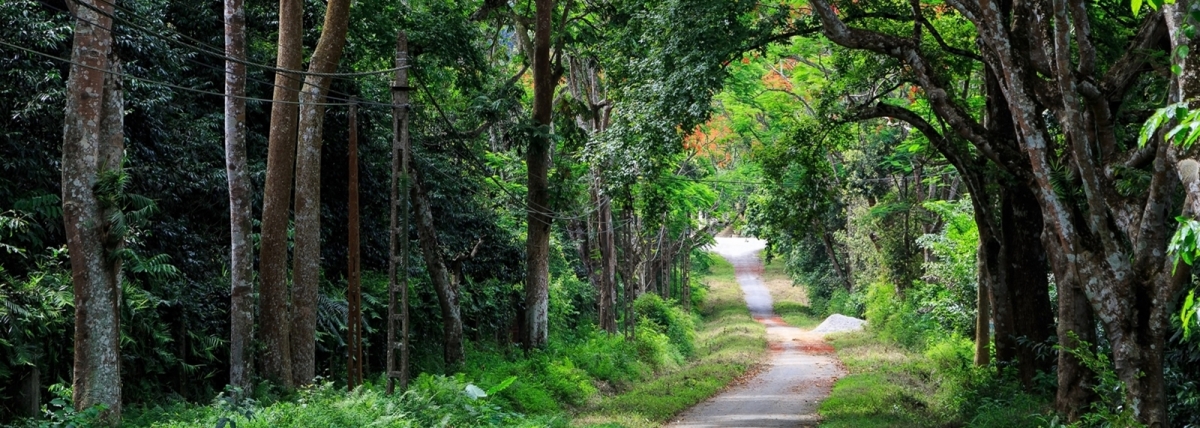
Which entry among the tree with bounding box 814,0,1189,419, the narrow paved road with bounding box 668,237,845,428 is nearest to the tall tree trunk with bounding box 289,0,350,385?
the narrow paved road with bounding box 668,237,845,428

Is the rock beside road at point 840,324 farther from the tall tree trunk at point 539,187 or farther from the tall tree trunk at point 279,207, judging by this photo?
the tall tree trunk at point 279,207

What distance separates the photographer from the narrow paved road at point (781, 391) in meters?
17.0

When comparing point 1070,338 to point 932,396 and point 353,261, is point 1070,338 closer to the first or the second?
point 932,396

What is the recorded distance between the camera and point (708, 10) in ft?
49.5

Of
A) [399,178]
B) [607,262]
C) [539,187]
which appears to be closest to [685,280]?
[607,262]

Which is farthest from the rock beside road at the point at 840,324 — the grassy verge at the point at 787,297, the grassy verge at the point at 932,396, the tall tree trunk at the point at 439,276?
the tall tree trunk at the point at 439,276

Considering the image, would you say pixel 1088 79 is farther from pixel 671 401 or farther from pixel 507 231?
pixel 507 231

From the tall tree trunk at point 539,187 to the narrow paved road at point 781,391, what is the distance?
4.48 metres

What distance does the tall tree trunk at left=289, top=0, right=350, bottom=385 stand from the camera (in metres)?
14.8

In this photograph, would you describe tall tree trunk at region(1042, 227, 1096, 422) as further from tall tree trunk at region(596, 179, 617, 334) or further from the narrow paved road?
tall tree trunk at region(596, 179, 617, 334)

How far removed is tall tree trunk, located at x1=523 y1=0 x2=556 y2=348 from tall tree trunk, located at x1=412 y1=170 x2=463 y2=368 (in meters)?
2.22

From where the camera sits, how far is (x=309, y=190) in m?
15.0

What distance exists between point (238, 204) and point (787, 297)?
54.1 m

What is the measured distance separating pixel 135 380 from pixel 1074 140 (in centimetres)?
1170
